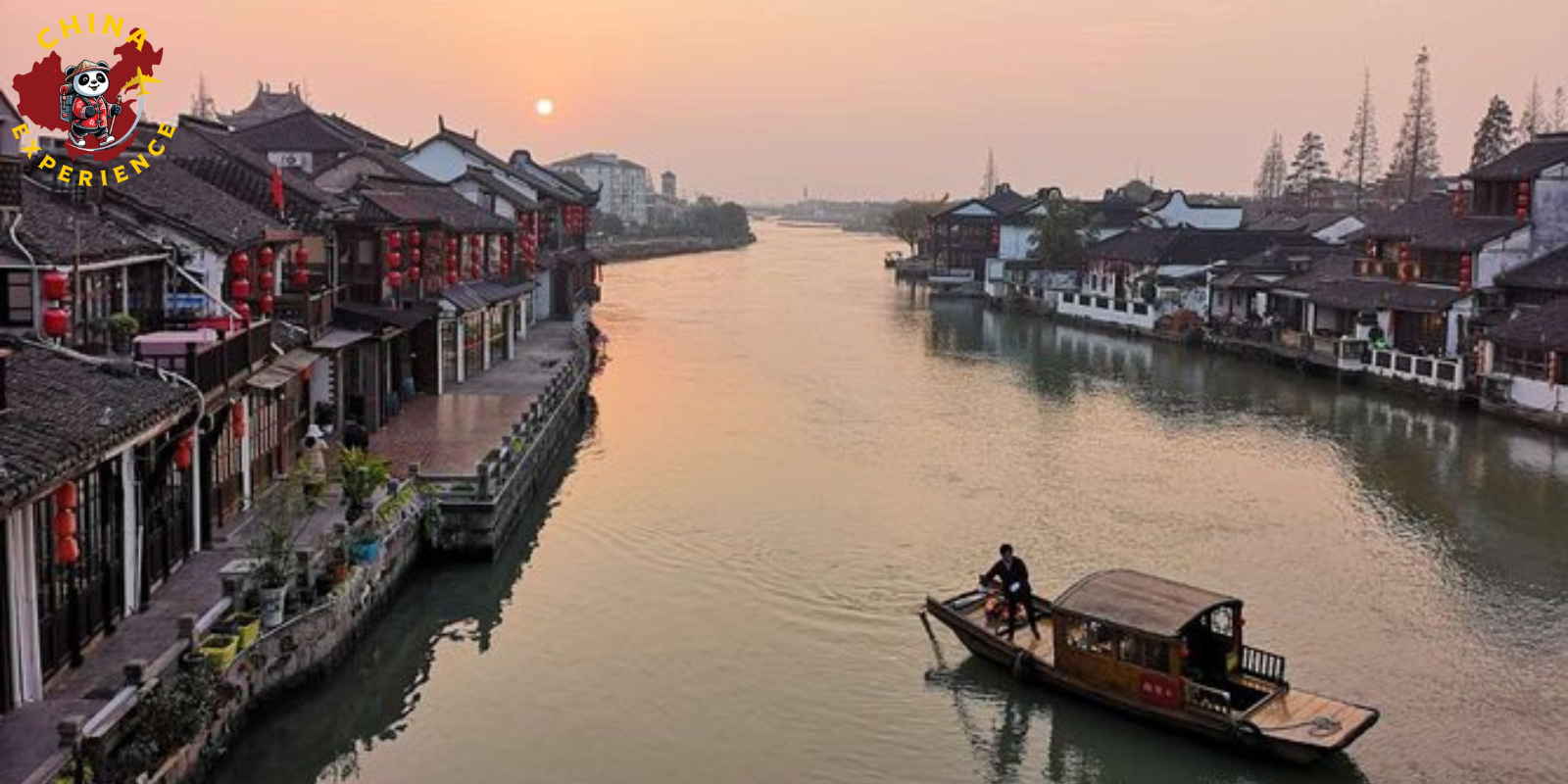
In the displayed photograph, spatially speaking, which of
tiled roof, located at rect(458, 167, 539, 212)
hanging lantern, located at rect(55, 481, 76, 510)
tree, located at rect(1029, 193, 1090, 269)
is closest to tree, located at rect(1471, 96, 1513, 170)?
tree, located at rect(1029, 193, 1090, 269)

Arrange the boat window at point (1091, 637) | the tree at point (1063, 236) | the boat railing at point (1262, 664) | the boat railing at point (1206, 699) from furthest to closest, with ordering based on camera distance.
Answer: 1. the tree at point (1063, 236)
2. the boat window at point (1091, 637)
3. the boat railing at point (1262, 664)
4. the boat railing at point (1206, 699)

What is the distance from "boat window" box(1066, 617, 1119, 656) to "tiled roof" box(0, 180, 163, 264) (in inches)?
497

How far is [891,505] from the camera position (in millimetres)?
28000

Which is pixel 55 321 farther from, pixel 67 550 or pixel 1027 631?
pixel 1027 631

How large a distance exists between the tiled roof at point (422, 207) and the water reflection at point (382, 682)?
1001cm

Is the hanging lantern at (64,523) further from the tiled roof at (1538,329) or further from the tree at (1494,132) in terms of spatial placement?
the tree at (1494,132)

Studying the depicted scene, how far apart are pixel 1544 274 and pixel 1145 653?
31.7 meters

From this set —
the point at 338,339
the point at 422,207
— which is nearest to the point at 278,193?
the point at 338,339

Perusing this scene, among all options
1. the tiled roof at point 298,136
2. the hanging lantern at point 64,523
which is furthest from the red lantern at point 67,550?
the tiled roof at point 298,136

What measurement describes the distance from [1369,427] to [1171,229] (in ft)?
112

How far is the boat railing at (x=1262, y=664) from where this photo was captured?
1655cm

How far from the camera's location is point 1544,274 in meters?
41.9

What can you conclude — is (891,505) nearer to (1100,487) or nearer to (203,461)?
(1100,487)

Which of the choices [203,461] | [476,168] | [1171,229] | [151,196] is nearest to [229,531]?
[203,461]
